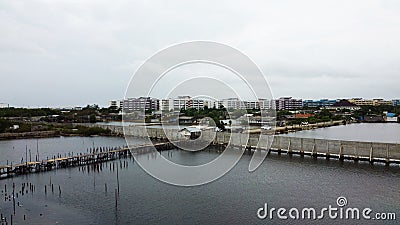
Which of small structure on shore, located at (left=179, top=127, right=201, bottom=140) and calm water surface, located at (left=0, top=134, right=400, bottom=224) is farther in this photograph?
small structure on shore, located at (left=179, top=127, right=201, bottom=140)

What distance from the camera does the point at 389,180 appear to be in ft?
34.2

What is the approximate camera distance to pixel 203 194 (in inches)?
360

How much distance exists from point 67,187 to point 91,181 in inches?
35.8

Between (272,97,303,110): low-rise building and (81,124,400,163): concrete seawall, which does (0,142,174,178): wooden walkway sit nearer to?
(81,124,400,163): concrete seawall

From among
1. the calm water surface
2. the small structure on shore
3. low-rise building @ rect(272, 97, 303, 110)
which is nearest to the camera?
the calm water surface

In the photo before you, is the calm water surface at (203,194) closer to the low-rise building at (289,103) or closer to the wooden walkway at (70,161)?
the wooden walkway at (70,161)

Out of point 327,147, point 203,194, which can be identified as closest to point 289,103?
point 327,147

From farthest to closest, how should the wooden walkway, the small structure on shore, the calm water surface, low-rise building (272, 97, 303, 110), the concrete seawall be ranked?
low-rise building (272, 97, 303, 110) < the small structure on shore < the concrete seawall < the wooden walkway < the calm water surface

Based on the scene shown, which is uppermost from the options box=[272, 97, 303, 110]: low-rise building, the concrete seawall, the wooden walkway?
box=[272, 97, 303, 110]: low-rise building

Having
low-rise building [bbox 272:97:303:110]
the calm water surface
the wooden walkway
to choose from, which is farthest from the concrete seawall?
low-rise building [bbox 272:97:303:110]

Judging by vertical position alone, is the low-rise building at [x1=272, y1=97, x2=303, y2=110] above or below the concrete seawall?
above

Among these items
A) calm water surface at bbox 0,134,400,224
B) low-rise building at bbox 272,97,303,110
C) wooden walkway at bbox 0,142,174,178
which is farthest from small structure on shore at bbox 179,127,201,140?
low-rise building at bbox 272,97,303,110

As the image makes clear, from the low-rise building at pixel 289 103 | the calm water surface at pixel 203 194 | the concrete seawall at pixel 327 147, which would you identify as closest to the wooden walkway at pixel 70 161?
the calm water surface at pixel 203 194

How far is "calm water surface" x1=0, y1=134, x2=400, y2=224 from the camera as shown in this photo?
7523 millimetres
